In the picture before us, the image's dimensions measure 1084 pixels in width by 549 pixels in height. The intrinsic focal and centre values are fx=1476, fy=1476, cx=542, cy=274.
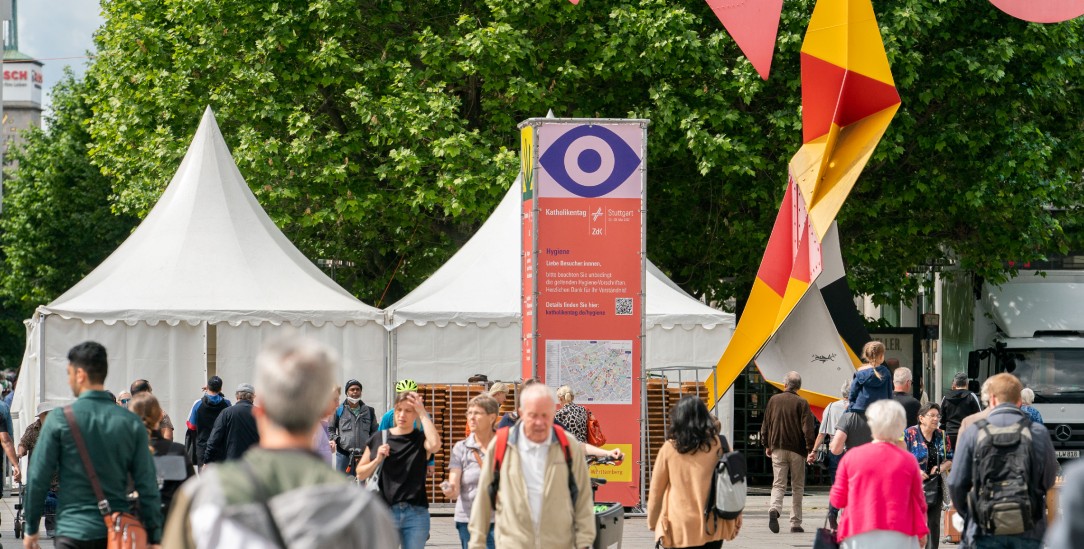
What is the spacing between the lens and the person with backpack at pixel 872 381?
40.6ft

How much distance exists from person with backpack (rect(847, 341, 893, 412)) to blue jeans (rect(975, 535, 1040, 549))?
4.75m

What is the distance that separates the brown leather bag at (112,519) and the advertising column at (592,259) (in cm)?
812

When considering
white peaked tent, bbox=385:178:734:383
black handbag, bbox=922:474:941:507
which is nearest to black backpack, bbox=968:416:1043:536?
black handbag, bbox=922:474:941:507

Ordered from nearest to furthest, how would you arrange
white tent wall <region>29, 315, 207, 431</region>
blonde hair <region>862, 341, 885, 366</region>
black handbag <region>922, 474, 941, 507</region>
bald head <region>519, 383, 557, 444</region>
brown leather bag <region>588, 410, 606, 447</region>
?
bald head <region>519, 383, 557, 444</region> < black handbag <region>922, 474, 941, 507</region> < blonde hair <region>862, 341, 885, 366</region> < brown leather bag <region>588, 410, 606, 447</region> < white tent wall <region>29, 315, 207, 431</region>

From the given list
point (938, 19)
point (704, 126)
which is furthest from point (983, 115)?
point (704, 126)

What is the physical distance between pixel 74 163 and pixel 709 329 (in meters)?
29.5

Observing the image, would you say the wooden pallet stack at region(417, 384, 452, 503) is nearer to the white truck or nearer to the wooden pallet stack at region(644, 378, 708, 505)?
the wooden pallet stack at region(644, 378, 708, 505)

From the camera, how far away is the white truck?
20.9 m

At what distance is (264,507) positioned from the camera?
3.14m

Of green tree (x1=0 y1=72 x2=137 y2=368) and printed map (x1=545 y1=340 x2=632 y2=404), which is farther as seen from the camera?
green tree (x1=0 y1=72 x2=137 y2=368)

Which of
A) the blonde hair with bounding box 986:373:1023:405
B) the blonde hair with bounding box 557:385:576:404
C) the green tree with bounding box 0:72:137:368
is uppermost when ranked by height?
the green tree with bounding box 0:72:137:368

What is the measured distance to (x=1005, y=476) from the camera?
7.53 meters

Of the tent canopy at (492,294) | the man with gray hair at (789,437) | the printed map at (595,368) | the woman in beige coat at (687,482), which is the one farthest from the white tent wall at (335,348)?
the woman in beige coat at (687,482)

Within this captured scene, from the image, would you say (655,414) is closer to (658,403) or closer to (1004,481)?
(658,403)
